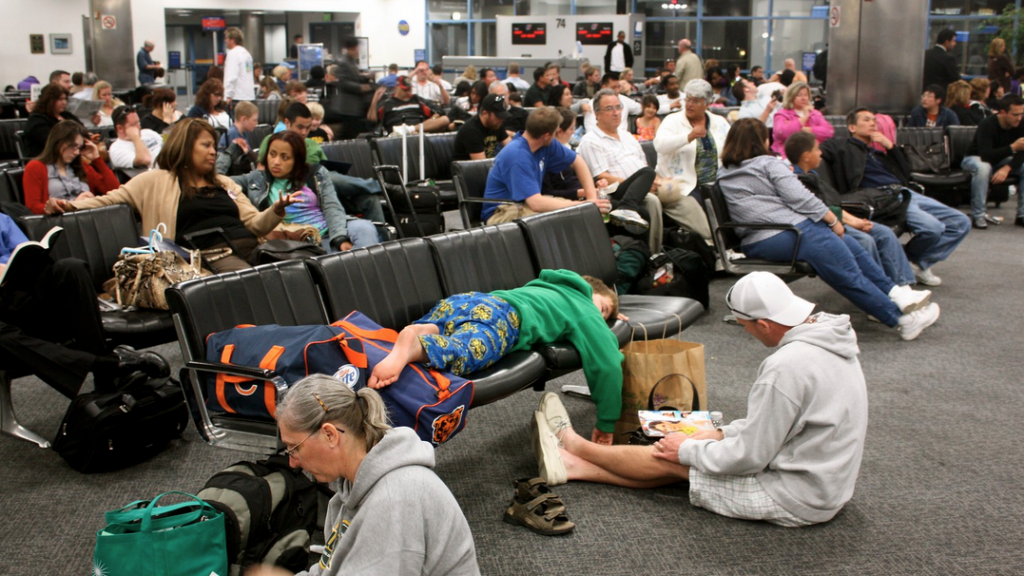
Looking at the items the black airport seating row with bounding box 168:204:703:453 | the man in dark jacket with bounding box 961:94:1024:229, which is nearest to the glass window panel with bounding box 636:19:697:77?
the man in dark jacket with bounding box 961:94:1024:229

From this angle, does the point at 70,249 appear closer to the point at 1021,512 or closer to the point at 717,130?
the point at 1021,512

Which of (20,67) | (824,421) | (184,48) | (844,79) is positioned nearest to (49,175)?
(824,421)

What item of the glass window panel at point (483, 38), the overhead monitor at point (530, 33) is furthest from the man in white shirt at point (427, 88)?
the glass window panel at point (483, 38)

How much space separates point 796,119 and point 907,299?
3058 mm

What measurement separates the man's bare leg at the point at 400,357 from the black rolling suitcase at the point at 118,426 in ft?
3.72

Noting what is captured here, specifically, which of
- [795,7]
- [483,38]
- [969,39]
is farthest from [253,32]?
[969,39]

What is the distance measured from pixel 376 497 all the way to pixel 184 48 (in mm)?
25022

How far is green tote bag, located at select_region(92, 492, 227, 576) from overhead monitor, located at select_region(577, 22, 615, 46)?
63.2 feet

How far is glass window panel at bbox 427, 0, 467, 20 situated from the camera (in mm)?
25422

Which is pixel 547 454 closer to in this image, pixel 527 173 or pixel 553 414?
pixel 553 414

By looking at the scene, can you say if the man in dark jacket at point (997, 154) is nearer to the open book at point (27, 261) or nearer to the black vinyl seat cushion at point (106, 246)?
the black vinyl seat cushion at point (106, 246)

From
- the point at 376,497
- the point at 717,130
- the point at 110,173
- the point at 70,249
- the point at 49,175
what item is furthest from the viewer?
the point at 717,130

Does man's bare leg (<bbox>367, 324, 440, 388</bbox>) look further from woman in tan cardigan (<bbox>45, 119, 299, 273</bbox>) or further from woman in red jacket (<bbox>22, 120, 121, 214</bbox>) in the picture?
woman in red jacket (<bbox>22, 120, 121, 214</bbox>)

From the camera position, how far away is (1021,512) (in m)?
3.34
